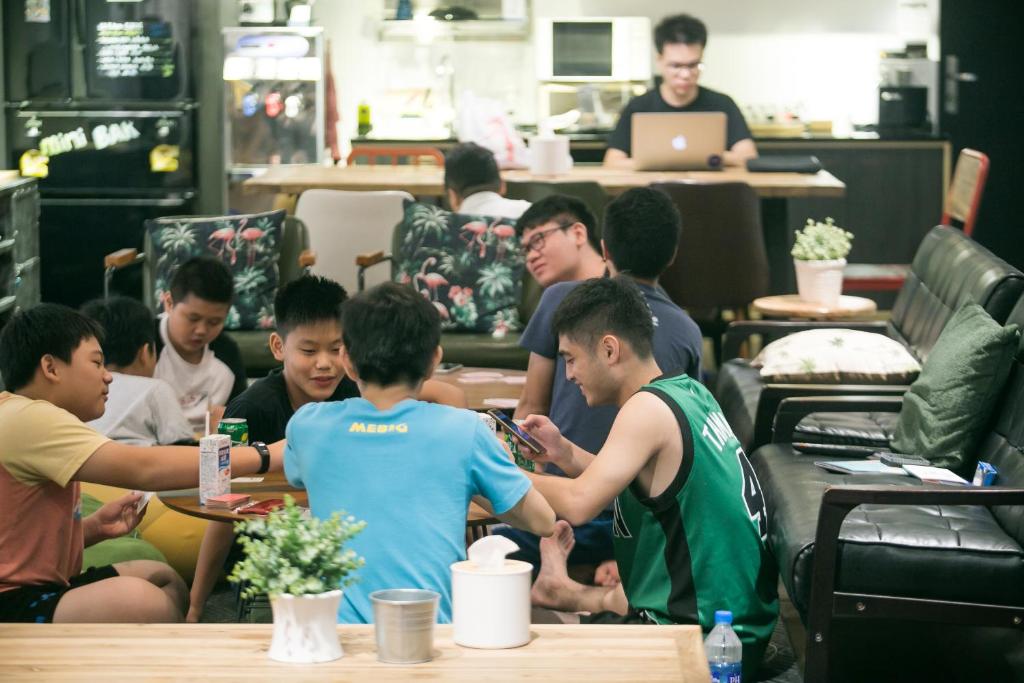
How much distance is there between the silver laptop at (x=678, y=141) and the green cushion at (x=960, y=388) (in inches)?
133

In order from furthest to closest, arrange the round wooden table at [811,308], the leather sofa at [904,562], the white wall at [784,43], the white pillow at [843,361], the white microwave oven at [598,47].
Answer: the white wall at [784,43] → the white microwave oven at [598,47] → the round wooden table at [811,308] → the white pillow at [843,361] → the leather sofa at [904,562]

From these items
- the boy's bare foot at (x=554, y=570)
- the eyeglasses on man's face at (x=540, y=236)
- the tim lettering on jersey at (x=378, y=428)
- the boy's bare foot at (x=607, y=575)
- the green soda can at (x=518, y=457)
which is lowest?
the boy's bare foot at (x=607, y=575)

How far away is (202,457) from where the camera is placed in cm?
318

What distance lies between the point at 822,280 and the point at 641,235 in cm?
251

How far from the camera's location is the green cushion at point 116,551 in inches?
151

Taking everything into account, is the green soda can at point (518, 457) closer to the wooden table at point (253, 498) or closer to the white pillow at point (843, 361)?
the wooden table at point (253, 498)

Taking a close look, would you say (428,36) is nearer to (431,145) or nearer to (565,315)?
(431,145)

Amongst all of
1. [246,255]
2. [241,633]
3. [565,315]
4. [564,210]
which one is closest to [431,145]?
[246,255]

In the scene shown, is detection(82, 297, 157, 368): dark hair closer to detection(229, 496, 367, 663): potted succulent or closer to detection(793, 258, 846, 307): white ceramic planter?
detection(229, 496, 367, 663): potted succulent

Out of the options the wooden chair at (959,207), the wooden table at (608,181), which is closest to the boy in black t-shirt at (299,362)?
the wooden table at (608,181)

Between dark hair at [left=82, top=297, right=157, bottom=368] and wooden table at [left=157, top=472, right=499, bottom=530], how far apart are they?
3.46 ft

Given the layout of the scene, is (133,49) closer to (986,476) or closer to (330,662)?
(986,476)

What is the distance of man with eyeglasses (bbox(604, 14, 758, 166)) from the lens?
8055 millimetres

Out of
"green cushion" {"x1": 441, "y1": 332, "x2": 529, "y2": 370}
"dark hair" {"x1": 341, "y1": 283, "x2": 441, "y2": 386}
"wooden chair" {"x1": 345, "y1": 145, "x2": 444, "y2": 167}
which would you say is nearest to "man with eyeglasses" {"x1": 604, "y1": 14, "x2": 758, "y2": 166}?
"wooden chair" {"x1": 345, "y1": 145, "x2": 444, "y2": 167}
